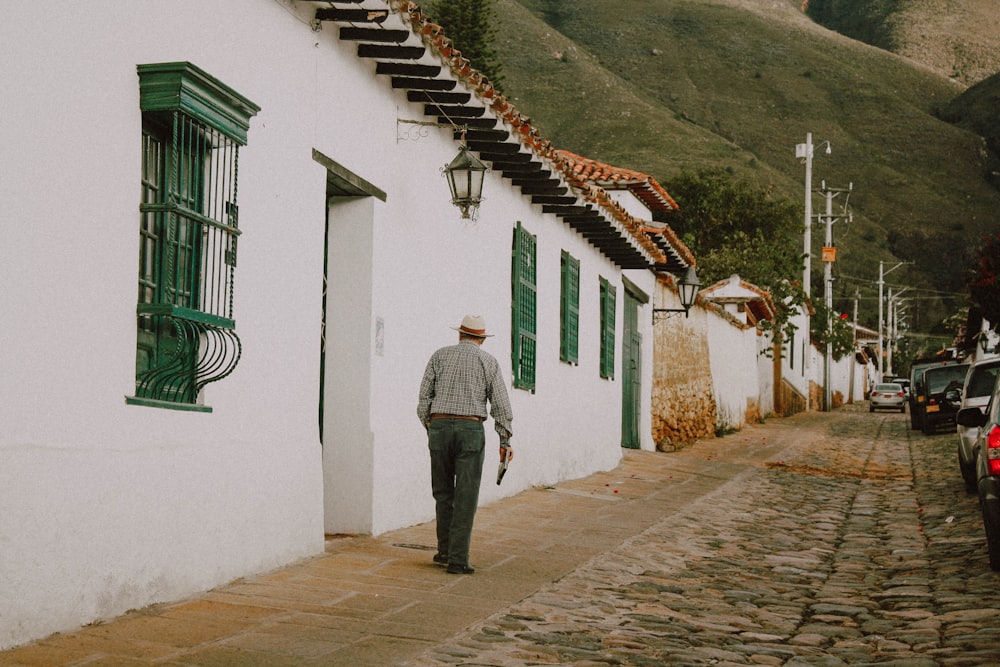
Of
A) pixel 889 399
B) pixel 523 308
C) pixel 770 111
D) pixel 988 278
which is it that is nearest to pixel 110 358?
pixel 523 308

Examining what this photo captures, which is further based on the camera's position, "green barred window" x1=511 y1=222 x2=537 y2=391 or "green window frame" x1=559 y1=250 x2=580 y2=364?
"green window frame" x1=559 y1=250 x2=580 y2=364

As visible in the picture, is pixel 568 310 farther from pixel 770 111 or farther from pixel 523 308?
pixel 770 111

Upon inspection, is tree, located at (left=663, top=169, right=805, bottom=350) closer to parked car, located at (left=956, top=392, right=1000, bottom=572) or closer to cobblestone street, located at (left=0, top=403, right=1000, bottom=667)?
cobblestone street, located at (left=0, top=403, right=1000, bottom=667)

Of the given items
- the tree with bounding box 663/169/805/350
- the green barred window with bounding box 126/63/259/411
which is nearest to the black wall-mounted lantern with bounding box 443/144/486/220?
the green barred window with bounding box 126/63/259/411

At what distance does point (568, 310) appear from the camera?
14836 mm

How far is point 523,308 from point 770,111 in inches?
3853

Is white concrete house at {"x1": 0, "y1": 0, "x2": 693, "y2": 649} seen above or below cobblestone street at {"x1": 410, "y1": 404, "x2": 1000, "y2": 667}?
above

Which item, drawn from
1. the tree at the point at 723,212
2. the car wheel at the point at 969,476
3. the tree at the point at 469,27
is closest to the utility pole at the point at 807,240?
the tree at the point at 723,212

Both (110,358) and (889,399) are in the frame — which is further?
(889,399)

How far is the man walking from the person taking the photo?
786 cm

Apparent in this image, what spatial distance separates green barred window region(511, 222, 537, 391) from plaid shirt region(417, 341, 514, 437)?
4.44 meters

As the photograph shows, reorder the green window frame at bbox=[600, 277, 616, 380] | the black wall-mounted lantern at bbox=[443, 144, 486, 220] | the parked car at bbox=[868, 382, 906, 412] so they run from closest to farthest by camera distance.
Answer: the black wall-mounted lantern at bbox=[443, 144, 486, 220] → the green window frame at bbox=[600, 277, 616, 380] → the parked car at bbox=[868, 382, 906, 412]

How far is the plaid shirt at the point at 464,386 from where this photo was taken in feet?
26.1

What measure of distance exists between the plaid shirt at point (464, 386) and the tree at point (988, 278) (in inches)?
540
